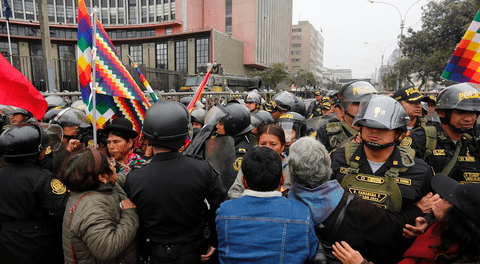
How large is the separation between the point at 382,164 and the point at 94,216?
7.38ft

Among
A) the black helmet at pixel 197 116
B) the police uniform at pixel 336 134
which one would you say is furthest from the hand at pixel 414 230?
the black helmet at pixel 197 116

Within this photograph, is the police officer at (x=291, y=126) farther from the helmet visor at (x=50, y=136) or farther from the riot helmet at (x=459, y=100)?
the helmet visor at (x=50, y=136)

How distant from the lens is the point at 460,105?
3.00 m

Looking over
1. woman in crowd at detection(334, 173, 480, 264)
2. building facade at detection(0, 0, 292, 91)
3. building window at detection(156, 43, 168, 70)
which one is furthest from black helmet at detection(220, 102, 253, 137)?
building window at detection(156, 43, 168, 70)

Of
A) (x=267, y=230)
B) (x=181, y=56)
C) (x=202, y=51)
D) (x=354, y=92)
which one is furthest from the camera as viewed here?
(x=181, y=56)

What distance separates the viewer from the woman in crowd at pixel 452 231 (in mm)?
1355

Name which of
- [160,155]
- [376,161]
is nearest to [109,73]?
[160,155]

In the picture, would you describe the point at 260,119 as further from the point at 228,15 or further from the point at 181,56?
the point at 228,15

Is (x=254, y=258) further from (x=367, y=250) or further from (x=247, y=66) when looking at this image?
(x=247, y=66)

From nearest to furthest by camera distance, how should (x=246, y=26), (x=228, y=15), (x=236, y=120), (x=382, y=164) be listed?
(x=382, y=164), (x=236, y=120), (x=246, y=26), (x=228, y=15)

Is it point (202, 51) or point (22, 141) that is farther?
point (202, 51)

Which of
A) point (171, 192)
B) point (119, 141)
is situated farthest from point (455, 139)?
point (119, 141)

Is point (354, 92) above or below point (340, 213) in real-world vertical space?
above

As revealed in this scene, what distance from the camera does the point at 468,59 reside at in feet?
12.8
